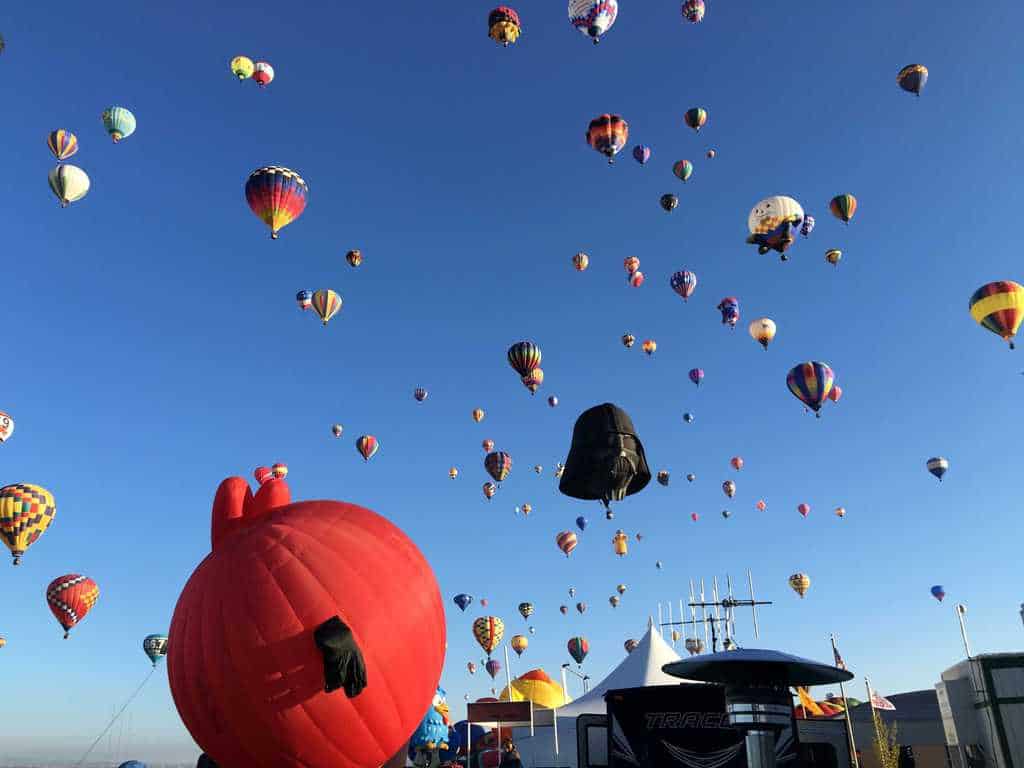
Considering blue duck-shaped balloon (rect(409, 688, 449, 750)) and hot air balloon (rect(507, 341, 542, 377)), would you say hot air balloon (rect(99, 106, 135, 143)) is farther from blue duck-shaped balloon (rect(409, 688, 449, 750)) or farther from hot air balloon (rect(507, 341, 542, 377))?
blue duck-shaped balloon (rect(409, 688, 449, 750))

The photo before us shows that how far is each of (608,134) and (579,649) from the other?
3278cm

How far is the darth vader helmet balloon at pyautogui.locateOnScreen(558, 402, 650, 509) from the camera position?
9.77 meters

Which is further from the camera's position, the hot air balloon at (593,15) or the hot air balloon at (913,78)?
the hot air balloon at (913,78)

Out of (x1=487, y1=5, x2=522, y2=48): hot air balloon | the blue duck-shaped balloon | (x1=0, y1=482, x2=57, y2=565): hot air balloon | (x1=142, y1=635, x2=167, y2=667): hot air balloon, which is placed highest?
(x1=487, y1=5, x2=522, y2=48): hot air balloon

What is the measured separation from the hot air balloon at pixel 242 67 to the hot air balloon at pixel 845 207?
2806cm

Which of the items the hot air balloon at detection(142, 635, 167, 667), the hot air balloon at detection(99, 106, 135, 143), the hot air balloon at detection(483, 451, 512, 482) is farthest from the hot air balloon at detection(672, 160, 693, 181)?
the hot air balloon at detection(142, 635, 167, 667)

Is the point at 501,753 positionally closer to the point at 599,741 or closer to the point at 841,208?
the point at 599,741

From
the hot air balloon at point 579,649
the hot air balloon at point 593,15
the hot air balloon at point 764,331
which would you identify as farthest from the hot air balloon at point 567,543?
the hot air balloon at point 593,15

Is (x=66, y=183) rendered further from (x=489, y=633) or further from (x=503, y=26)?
(x=489, y=633)

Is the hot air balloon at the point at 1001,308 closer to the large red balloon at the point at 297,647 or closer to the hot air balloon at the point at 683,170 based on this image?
the hot air balloon at the point at 683,170

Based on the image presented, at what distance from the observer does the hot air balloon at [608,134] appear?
97.1 ft

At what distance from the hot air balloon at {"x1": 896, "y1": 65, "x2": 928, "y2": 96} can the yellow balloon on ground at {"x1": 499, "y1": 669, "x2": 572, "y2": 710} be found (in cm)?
3095

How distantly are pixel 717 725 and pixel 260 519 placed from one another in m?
7.34

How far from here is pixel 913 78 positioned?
33875 millimetres
